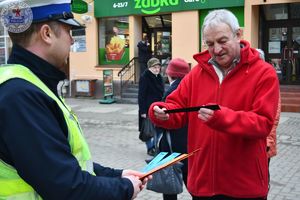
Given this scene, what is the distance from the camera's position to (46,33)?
66.7 inches

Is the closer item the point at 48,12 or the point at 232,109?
the point at 48,12

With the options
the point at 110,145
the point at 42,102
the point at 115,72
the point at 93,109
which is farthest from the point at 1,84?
the point at 115,72

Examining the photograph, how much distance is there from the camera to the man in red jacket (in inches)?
101

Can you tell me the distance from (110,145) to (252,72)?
638 centimetres

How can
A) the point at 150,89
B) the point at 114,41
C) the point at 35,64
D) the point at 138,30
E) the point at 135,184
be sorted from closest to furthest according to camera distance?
the point at 35,64, the point at 135,184, the point at 150,89, the point at 138,30, the point at 114,41

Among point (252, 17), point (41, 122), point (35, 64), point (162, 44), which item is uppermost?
point (252, 17)

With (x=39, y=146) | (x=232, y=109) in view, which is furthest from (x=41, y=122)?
(x=232, y=109)

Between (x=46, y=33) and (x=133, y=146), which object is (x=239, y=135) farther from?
(x=133, y=146)

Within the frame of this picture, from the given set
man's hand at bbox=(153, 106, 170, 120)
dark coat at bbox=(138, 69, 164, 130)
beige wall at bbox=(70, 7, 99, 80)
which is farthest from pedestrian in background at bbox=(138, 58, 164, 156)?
beige wall at bbox=(70, 7, 99, 80)

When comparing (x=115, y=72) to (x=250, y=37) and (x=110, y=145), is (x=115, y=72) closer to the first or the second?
(x=250, y=37)

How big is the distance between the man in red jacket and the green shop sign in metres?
12.6

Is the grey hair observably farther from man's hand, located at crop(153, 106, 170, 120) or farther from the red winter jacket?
man's hand, located at crop(153, 106, 170, 120)

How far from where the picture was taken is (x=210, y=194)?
273 cm

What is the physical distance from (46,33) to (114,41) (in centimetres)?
A: 1671
